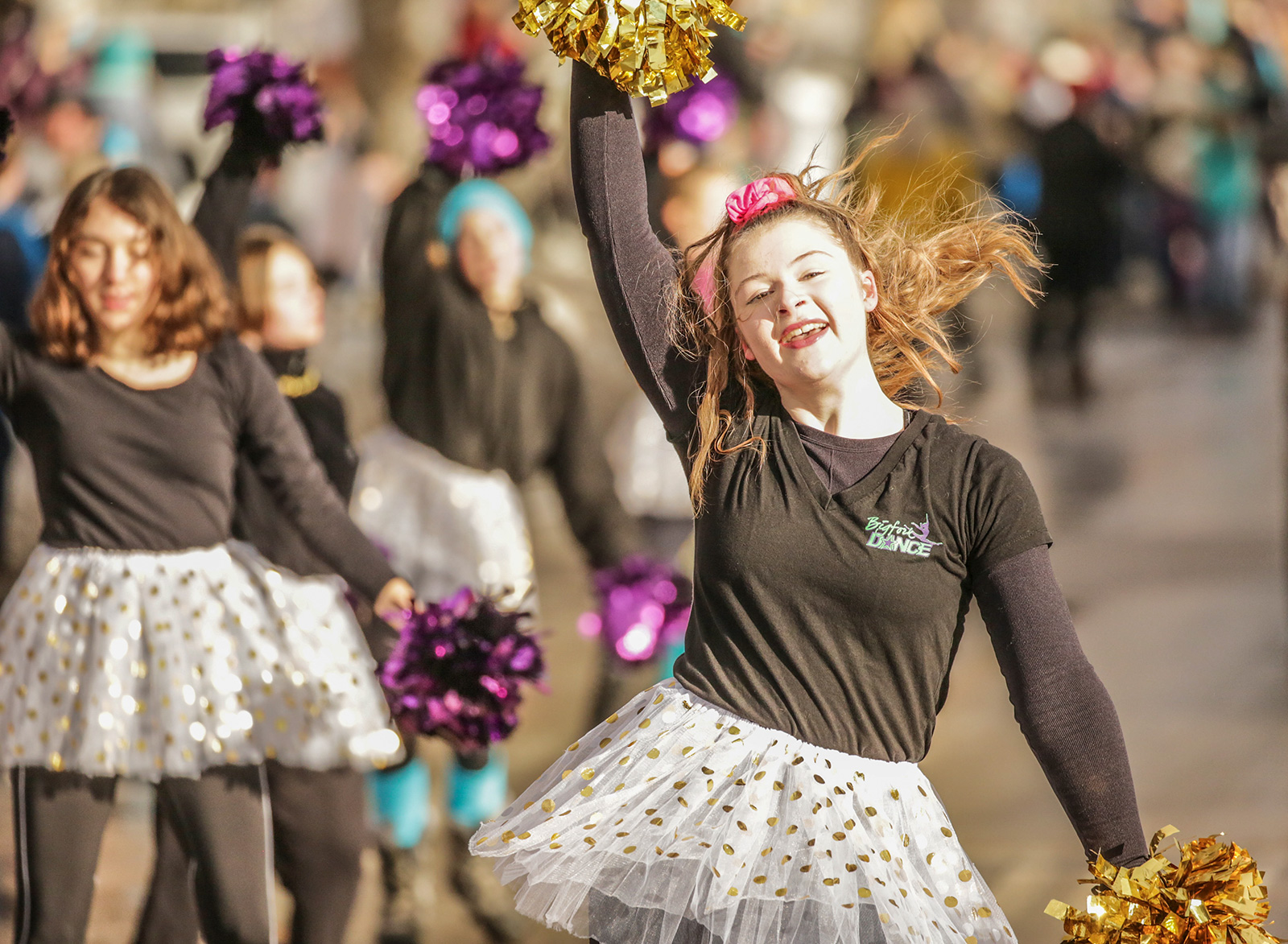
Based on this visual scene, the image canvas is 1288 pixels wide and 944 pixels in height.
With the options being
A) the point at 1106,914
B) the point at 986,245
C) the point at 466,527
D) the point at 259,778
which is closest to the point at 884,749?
the point at 1106,914

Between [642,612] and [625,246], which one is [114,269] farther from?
[642,612]

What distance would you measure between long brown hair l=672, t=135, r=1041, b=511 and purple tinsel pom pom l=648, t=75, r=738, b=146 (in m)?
1.76

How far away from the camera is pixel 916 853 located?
79.8 inches

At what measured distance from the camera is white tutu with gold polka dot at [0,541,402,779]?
280cm

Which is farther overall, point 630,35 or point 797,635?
point 630,35

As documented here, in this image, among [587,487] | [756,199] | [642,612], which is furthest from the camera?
[587,487]

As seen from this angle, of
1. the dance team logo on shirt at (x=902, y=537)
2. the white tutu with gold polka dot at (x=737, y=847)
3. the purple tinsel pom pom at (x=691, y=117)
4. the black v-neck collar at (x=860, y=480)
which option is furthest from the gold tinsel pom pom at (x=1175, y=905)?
the purple tinsel pom pom at (x=691, y=117)

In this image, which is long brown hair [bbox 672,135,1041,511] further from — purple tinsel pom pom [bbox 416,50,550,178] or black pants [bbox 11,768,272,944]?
purple tinsel pom pom [bbox 416,50,550,178]

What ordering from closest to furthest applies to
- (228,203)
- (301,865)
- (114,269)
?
(114,269)
(301,865)
(228,203)

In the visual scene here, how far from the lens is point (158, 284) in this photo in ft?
9.80

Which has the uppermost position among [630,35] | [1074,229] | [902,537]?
[1074,229]

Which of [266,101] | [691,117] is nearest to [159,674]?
[266,101]

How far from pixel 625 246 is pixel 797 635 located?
25.8 inches

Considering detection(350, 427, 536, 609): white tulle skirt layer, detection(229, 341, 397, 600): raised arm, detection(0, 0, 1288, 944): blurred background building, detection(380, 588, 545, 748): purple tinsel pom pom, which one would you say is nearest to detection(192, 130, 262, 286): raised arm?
detection(0, 0, 1288, 944): blurred background building
